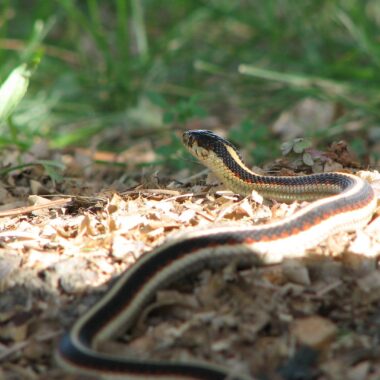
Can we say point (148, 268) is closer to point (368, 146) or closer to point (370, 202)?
point (370, 202)

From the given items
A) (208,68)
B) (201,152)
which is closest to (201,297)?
(201,152)

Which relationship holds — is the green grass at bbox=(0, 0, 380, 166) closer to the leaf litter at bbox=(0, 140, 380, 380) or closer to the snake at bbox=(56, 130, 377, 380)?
the snake at bbox=(56, 130, 377, 380)

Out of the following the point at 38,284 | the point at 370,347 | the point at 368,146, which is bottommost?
the point at 370,347

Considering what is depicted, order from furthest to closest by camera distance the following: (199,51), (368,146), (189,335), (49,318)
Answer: (199,51) → (368,146) → (49,318) → (189,335)

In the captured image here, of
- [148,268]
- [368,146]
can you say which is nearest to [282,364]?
[148,268]

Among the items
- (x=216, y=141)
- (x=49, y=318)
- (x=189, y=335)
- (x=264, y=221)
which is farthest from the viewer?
(x=216, y=141)

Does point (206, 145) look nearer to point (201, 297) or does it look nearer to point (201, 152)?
point (201, 152)

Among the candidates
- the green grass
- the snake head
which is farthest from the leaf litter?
the green grass
